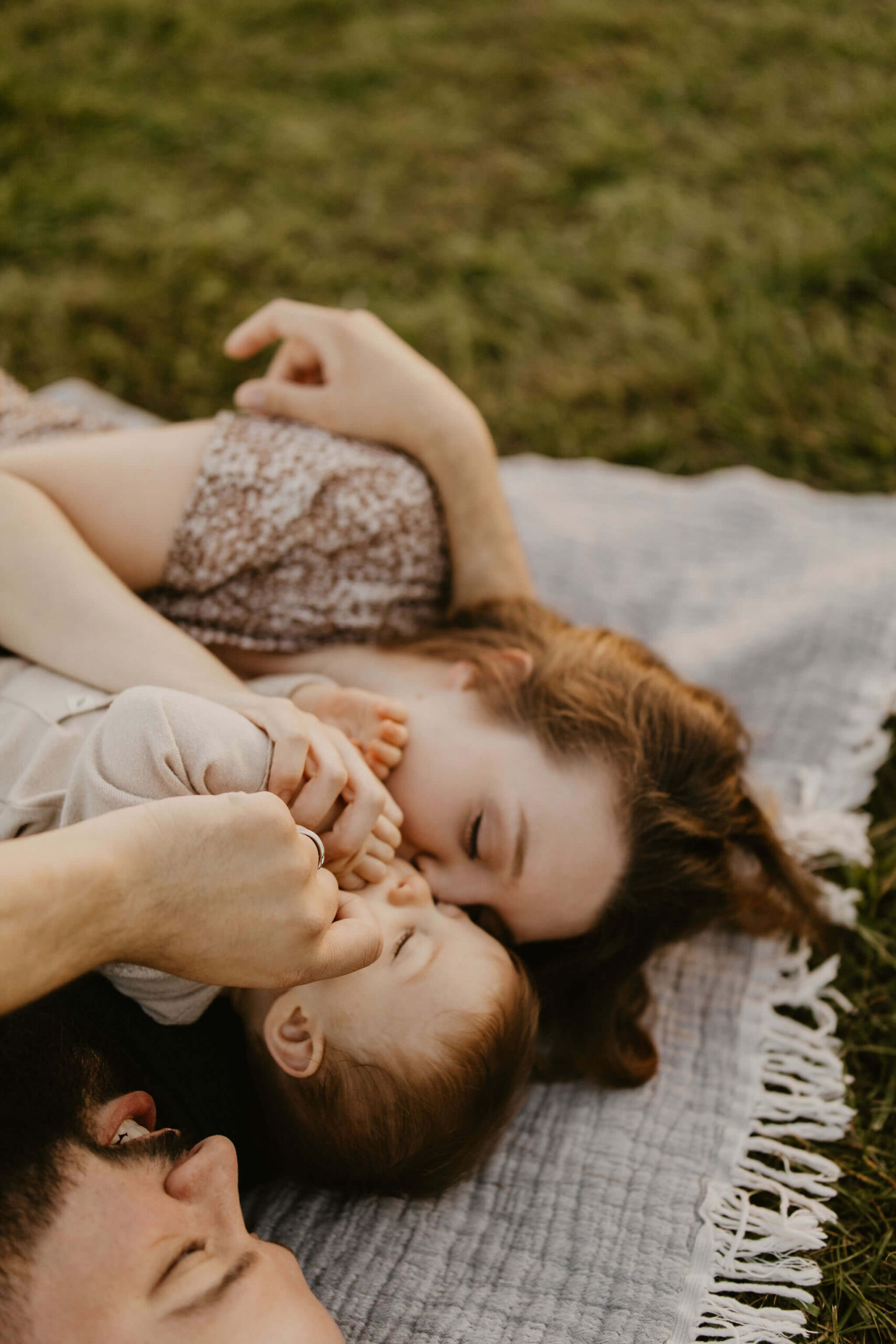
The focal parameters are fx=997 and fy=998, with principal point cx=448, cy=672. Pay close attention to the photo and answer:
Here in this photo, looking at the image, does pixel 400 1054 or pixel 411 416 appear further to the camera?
pixel 411 416

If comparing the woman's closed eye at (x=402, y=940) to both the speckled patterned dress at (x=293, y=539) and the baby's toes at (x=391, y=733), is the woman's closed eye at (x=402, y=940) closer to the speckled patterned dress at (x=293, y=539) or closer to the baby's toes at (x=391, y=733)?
the baby's toes at (x=391, y=733)

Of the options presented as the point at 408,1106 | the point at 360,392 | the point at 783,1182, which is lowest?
the point at 783,1182

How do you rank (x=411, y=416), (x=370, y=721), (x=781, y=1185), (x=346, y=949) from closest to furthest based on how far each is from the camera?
(x=346, y=949)
(x=781, y=1185)
(x=370, y=721)
(x=411, y=416)

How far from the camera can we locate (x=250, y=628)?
1.89 meters

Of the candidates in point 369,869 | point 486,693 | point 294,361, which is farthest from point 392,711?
point 294,361

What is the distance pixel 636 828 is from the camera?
1.66m

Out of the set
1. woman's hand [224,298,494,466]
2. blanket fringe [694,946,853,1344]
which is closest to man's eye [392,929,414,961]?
blanket fringe [694,946,853,1344]

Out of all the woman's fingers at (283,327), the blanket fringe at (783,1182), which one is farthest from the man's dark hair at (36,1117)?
the woman's fingers at (283,327)

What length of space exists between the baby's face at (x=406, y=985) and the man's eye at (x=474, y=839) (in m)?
0.15

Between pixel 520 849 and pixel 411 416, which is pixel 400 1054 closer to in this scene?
pixel 520 849

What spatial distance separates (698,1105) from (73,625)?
4.22 ft

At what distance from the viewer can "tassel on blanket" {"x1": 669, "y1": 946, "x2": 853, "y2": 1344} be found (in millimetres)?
1396

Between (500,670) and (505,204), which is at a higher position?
(505,204)

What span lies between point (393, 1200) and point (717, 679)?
1.27m
